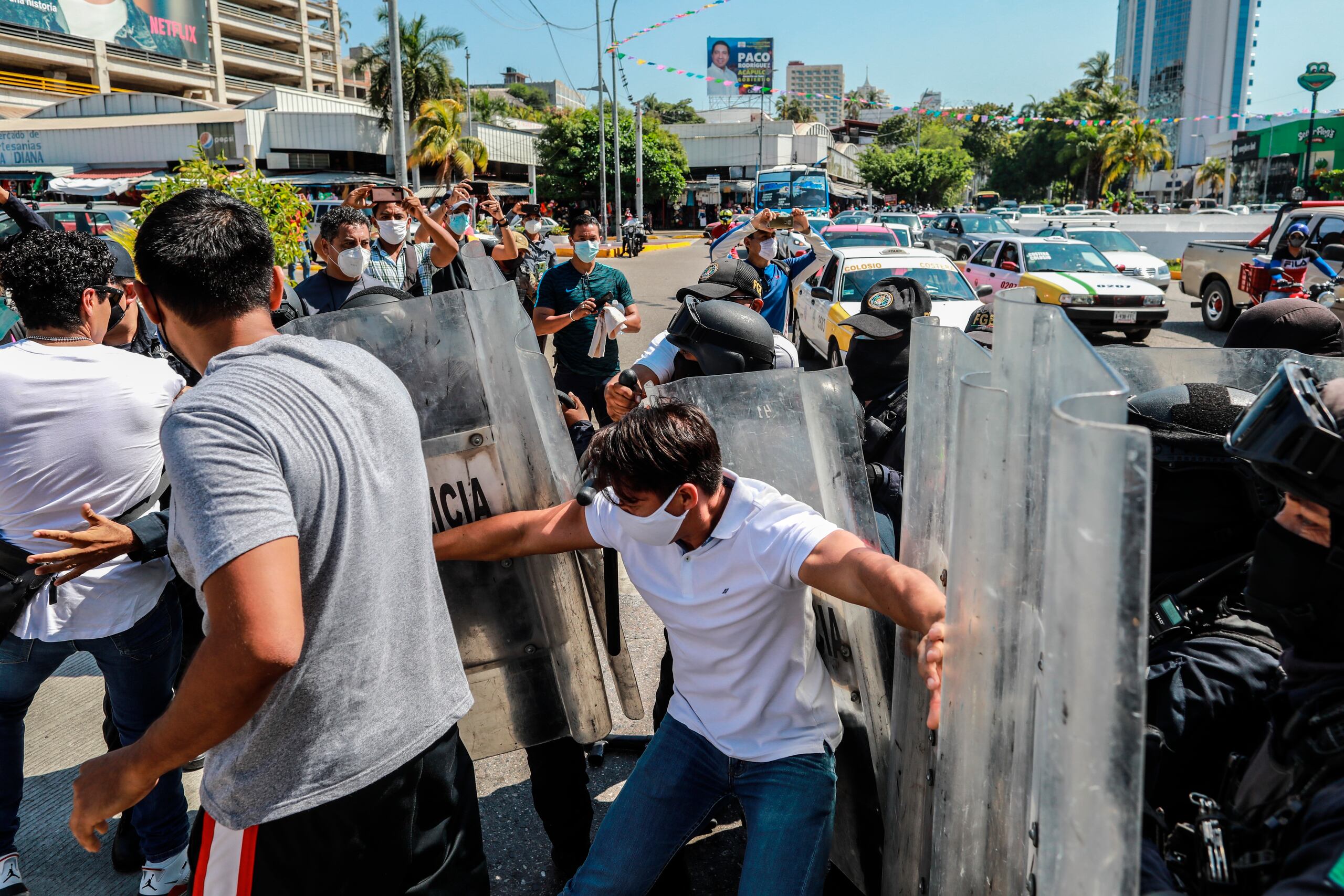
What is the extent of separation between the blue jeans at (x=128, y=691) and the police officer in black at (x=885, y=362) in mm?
2229

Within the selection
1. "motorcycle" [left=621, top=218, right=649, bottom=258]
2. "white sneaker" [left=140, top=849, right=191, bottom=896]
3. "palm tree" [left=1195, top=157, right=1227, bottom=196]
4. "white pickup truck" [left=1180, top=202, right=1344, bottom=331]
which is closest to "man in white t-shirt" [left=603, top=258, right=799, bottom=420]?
"white sneaker" [left=140, top=849, right=191, bottom=896]

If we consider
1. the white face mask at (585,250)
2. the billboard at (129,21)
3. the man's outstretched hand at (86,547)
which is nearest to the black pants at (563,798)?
the man's outstretched hand at (86,547)

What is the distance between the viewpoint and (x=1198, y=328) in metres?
15.3

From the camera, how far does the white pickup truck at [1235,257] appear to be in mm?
13406

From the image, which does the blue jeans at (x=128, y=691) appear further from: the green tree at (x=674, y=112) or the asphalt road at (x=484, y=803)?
the green tree at (x=674, y=112)

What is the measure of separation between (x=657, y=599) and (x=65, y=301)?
5.86ft

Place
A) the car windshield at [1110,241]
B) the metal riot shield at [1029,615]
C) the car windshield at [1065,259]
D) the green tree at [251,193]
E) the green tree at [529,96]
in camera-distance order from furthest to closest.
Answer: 1. the green tree at [529,96]
2. the car windshield at [1110,241]
3. the car windshield at [1065,259]
4. the green tree at [251,193]
5. the metal riot shield at [1029,615]

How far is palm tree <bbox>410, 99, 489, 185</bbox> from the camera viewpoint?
43.9m

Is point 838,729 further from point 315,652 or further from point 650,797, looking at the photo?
point 315,652

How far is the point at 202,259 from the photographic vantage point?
1547mm

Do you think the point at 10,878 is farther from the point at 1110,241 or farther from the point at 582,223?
the point at 1110,241

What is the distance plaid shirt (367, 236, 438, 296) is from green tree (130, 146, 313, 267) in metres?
2.84

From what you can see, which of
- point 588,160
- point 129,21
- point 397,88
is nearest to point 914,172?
point 588,160

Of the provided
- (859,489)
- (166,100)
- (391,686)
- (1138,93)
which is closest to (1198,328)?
(859,489)
